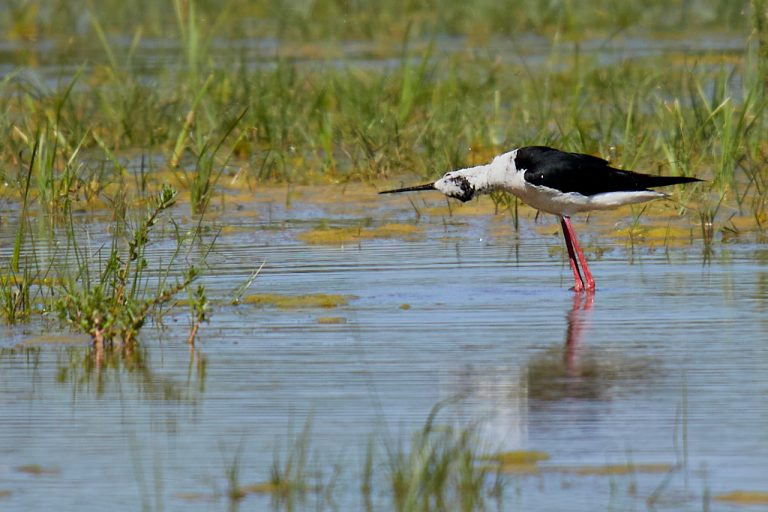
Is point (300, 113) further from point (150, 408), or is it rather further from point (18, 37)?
point (18, 37)

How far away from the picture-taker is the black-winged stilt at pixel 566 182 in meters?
7.87

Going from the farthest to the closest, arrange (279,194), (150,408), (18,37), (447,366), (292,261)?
(18,37) < (279,194) < (292,261) < (447,366) < (150,408)

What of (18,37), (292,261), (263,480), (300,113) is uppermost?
(18,37)

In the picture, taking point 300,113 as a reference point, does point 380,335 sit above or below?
below

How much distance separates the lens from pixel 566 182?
25.8ft

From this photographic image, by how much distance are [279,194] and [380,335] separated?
14.7 feet

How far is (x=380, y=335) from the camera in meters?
6.26

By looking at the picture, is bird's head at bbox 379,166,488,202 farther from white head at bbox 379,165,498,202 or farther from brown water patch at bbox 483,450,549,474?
brown water patch at bbox 483,450,549,474

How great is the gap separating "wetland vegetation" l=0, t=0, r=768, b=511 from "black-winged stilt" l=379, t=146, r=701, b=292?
23.6 inches

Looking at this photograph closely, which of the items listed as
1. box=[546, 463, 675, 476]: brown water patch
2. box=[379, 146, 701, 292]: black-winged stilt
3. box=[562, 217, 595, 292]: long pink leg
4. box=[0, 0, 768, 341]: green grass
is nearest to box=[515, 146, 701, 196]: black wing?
box=[379, 146, 701, 292]: black-winged stilt

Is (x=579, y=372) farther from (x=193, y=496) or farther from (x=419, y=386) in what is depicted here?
(x=193, y=496)

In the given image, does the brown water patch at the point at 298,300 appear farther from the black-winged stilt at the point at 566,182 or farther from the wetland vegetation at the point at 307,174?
the black-winged stilt at the point at 566,182

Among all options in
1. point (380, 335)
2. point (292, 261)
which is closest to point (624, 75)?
point (292, 261)

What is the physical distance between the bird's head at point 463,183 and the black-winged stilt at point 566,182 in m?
0.02
